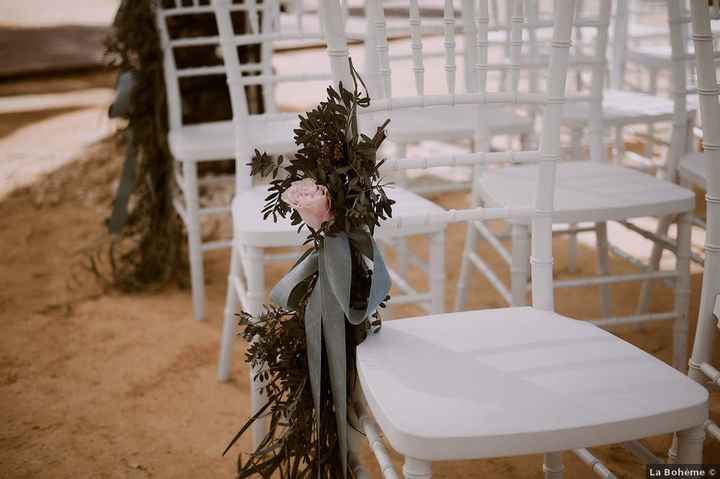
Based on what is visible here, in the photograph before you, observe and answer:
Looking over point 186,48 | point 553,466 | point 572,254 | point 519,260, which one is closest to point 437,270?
point 519,260

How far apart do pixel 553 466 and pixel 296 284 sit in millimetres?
586

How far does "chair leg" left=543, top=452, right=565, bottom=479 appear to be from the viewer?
1324 millimetres

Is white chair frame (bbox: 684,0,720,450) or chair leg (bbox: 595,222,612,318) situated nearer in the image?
white chair frame (bbox: 684,0,720,450)

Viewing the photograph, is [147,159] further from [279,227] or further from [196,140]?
[279,227]

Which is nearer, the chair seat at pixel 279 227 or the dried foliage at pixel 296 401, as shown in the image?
the dried foliage at pixel 296 401

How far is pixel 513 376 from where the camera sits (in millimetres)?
1033

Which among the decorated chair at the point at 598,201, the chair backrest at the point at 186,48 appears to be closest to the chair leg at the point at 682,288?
the decorated chair at the point at 598,201

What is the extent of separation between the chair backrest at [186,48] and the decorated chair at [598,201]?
2.78ft

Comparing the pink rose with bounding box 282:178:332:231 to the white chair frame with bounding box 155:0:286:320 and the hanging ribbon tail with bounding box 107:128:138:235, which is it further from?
the hanging ribbon tail with bounding box 107:128:138:235

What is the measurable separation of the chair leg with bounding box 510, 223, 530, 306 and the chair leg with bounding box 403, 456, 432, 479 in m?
0.81

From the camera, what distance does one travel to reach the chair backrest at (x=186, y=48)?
2.28 meters

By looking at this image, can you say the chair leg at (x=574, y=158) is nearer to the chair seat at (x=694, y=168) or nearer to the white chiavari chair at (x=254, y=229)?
the chair seat at (x=694, y=168)

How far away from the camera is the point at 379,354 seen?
1.10 meters

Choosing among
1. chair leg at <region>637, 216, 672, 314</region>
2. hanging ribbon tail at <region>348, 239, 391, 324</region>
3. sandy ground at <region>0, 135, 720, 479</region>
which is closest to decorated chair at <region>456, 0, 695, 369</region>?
chair leg at <region>637, 216, 672, 314</region>
